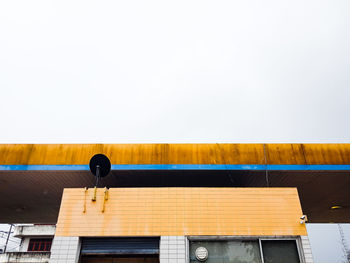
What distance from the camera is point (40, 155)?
10875 millimetres

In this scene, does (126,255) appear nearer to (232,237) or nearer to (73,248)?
(73,248)

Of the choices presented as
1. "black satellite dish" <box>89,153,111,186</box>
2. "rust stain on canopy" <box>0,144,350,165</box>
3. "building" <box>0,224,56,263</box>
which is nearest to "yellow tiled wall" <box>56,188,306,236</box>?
"black satellite dish" <box>89,153,111,186</box>

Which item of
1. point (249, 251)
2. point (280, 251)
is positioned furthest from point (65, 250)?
point (280, 251)

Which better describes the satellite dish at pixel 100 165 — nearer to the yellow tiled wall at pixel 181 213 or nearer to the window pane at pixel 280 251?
the yellow tiled wall at pixel 181 213

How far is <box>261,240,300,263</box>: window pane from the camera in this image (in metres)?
8.41

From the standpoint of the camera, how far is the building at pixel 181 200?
28.0 ft

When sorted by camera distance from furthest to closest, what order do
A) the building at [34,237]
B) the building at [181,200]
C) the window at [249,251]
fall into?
1. the building at [34,237]
2. the building at [181,200]
3. the window at [249,251]

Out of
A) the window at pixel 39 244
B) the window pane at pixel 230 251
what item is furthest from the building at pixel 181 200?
the window at pixel 39 244

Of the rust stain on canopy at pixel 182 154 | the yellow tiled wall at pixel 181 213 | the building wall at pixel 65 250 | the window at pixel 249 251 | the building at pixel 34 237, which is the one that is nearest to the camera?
the building wall at pixel 65 250

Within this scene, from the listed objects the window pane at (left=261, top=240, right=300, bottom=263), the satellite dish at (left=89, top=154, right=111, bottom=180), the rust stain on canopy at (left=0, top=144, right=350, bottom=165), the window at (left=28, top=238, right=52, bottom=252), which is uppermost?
the window at (left=28, top=238, right=52, bottom=252)

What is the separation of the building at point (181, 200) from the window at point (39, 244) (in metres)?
31.2

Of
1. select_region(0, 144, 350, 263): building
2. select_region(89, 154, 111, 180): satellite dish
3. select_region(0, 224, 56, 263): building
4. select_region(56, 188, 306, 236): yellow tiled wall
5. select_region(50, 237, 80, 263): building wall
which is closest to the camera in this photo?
select_region(50, 237, 80, 263): building wall

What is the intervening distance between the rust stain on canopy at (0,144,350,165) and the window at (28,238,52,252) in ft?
110

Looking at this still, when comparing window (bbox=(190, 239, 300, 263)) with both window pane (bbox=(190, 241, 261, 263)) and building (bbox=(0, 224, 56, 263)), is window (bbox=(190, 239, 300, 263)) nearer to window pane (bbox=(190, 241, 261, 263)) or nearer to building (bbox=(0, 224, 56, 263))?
window pane (bbox=(190, 241, 261, 263))
